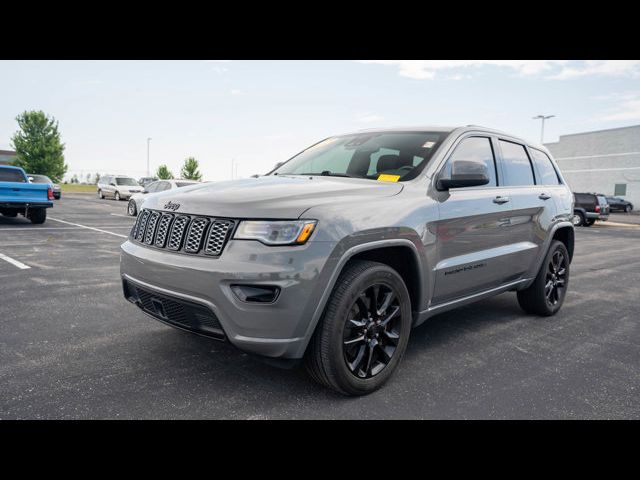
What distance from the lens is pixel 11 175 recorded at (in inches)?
518

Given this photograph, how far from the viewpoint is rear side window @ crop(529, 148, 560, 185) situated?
199 inches

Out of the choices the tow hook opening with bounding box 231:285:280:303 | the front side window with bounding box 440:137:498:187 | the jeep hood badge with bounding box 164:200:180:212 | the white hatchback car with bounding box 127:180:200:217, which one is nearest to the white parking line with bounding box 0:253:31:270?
the jeep hood badge with bounding box 164:200:180:212

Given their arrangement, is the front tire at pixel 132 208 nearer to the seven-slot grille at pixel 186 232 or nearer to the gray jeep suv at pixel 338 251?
the gray jeep suv at pixel 338 251

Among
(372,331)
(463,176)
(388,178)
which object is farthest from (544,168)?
(372,331)

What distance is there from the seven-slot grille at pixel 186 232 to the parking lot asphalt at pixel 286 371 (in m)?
0.89

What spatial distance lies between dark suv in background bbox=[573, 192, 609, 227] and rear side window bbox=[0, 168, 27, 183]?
Answer: 22497 mm

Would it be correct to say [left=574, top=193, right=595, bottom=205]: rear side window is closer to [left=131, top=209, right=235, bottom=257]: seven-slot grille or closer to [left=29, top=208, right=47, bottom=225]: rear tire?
[left=29, top=208, right=47, bottom=225]: rear tire

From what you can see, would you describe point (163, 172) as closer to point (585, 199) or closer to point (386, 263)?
point (585, 199)

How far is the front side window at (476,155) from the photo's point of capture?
12.3ft

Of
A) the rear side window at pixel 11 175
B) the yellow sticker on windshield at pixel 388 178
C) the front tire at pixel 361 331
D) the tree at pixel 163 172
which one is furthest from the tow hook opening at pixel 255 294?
the tree at pixel 163 172

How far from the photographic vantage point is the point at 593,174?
1946 inches

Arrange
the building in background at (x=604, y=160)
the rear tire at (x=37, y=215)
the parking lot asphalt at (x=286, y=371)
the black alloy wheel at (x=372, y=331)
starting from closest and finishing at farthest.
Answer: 1. the parking lot asphalt at (x=286, y=371)
2. the black alloy wheel at (x=372, y=331)
3. the rear tire at (x=37, y=215)
4. the building in background at (x=604, y=160)

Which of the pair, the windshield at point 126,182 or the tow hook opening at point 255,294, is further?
the windshield at point 126,182
